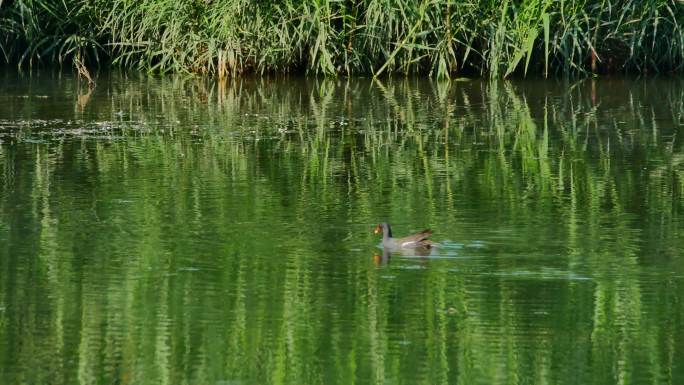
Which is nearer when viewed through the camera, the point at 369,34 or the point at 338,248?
the point at 338,248

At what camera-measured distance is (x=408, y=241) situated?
321 inches

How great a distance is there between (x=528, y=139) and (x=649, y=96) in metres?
3.70

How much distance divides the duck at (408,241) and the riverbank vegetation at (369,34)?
29.5 ft

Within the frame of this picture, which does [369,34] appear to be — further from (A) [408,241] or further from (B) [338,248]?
(A) [408,241]

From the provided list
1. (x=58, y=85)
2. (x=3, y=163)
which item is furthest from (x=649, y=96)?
(x=3, y=163)

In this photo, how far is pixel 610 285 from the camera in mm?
7461

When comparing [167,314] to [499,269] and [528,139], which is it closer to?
[499,269]

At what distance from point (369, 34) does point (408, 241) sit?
9.73 meters

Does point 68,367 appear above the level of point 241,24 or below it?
below

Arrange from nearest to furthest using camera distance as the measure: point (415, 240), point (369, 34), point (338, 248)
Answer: point (415, 240), point (338, 248), point (369, 34)

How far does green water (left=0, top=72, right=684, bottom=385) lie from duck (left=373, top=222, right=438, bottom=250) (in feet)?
0.31

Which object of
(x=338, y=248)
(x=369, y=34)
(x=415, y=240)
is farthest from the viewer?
(x=369, y=34)

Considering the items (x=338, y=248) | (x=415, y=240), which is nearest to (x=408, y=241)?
(x=415, y=240)

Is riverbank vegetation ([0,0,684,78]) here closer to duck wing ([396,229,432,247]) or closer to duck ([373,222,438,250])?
duck ([373,222,438,250])
